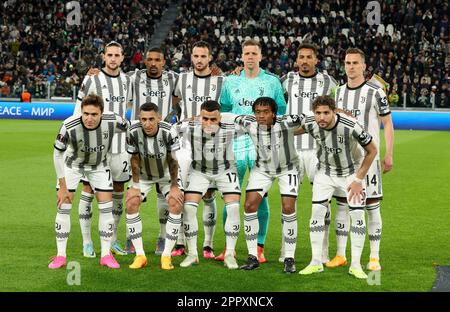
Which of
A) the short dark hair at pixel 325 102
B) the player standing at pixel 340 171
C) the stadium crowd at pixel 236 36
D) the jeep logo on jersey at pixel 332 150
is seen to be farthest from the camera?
the stadium crowd at pixel 236 36

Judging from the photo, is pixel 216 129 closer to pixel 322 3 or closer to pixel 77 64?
pixel 77 64

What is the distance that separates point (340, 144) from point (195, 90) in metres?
2.00

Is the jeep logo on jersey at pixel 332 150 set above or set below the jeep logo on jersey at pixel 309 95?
below

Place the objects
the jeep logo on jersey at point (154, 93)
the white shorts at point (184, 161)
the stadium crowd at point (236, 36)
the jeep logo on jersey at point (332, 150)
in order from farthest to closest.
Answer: the stadium crowd at point (236, 36), the jeep logo on jersey at point (154, 93), the white shorts at point (184, 161), the jeep logo on jersey at point (332, 150)

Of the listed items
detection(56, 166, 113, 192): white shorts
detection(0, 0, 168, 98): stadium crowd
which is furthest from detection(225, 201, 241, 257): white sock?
detection(0, 0, 168, 98): stadium crowd

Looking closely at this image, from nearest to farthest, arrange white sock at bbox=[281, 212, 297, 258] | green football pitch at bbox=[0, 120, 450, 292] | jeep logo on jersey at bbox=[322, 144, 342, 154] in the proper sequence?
green football pitch at bbox=[0, 120, 450, 292] → jeep logo on jersey at bbox=[322, 144, 342, 154] → white sock at bbox=[281, 212, 297, 258]

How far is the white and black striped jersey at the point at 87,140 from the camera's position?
26.0 ft

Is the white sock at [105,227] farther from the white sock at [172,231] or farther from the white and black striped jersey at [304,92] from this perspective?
the white and black striped jersey at [304,92]

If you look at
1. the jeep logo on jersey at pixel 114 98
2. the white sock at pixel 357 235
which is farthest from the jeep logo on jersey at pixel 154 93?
the white sock at pixel 357 235

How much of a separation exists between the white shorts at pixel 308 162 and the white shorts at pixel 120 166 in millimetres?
1865

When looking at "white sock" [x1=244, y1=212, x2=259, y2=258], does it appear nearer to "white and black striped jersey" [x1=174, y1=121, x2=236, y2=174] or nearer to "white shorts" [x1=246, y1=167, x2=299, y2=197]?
"white shorts" [x1=246, y1=167, x2=299, y2=197]

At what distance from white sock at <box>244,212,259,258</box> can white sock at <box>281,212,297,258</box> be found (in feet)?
0.96

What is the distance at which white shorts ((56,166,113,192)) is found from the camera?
8156 mm

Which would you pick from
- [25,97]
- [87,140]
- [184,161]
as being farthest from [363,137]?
[25,97]
